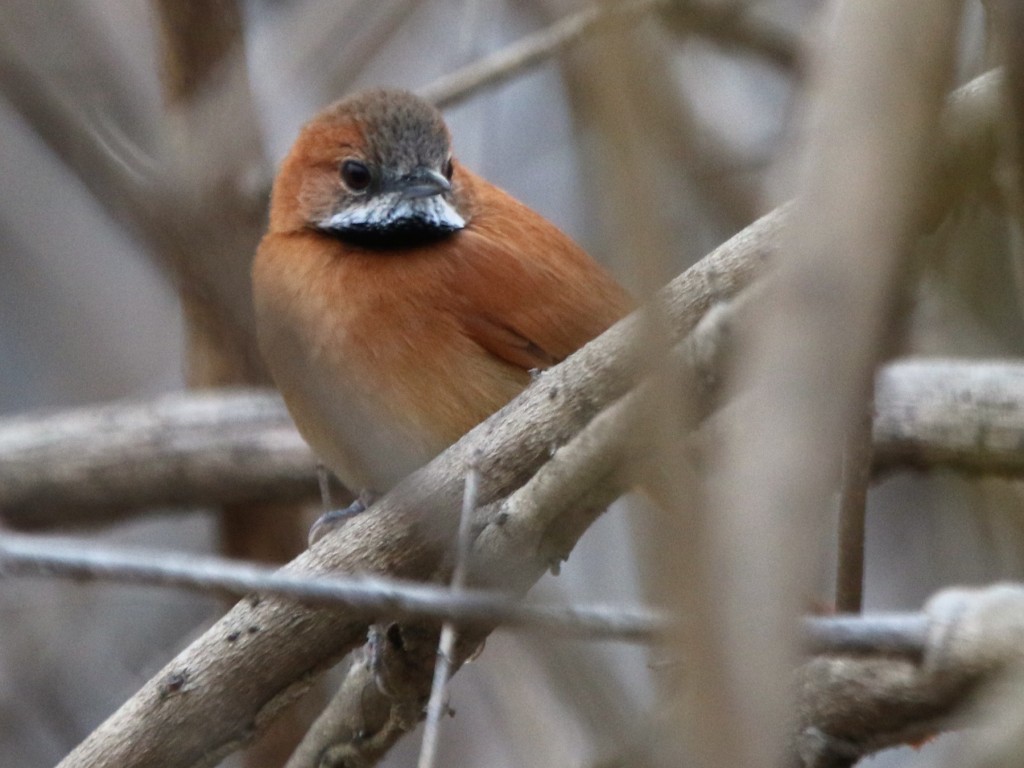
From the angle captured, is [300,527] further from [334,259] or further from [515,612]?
[515,612]

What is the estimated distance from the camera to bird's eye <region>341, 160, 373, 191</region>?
4.38 m

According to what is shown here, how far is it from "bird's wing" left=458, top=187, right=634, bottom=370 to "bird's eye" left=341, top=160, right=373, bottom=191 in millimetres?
416

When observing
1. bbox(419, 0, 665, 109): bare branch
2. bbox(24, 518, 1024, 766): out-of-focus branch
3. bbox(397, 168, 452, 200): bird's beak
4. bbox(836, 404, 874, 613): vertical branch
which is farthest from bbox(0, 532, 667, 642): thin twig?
bbox(419, 0, 665, 109): bare branch

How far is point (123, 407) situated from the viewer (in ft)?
18.1

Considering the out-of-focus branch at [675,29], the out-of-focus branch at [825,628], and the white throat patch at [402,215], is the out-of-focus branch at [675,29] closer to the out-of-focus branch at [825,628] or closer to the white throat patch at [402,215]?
the white throat patch at [402,215]

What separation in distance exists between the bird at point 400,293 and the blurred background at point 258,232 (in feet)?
0.66

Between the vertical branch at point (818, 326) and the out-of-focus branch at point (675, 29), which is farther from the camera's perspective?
the out-of-focus branch at point (675, 29)

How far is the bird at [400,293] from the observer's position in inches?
150

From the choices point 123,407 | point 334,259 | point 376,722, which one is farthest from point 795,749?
point 123,407

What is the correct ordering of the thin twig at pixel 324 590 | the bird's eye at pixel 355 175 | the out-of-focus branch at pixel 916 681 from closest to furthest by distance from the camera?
1. the thin twig at pixel 324 590
2. the out-of-focus branch at pixel 916 681
3. the bird's eye at pixel 355 175

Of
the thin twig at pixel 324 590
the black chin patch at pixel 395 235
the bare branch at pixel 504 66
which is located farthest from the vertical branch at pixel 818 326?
the bare branch at pixel 504 66

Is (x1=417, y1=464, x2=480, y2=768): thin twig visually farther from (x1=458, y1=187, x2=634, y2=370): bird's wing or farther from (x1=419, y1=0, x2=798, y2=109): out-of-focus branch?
(x1=419, y1=0, x2=798, y2=109): out-of-focus branch

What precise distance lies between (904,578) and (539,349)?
2699 millimetres

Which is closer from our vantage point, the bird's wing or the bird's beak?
the bird's wing
